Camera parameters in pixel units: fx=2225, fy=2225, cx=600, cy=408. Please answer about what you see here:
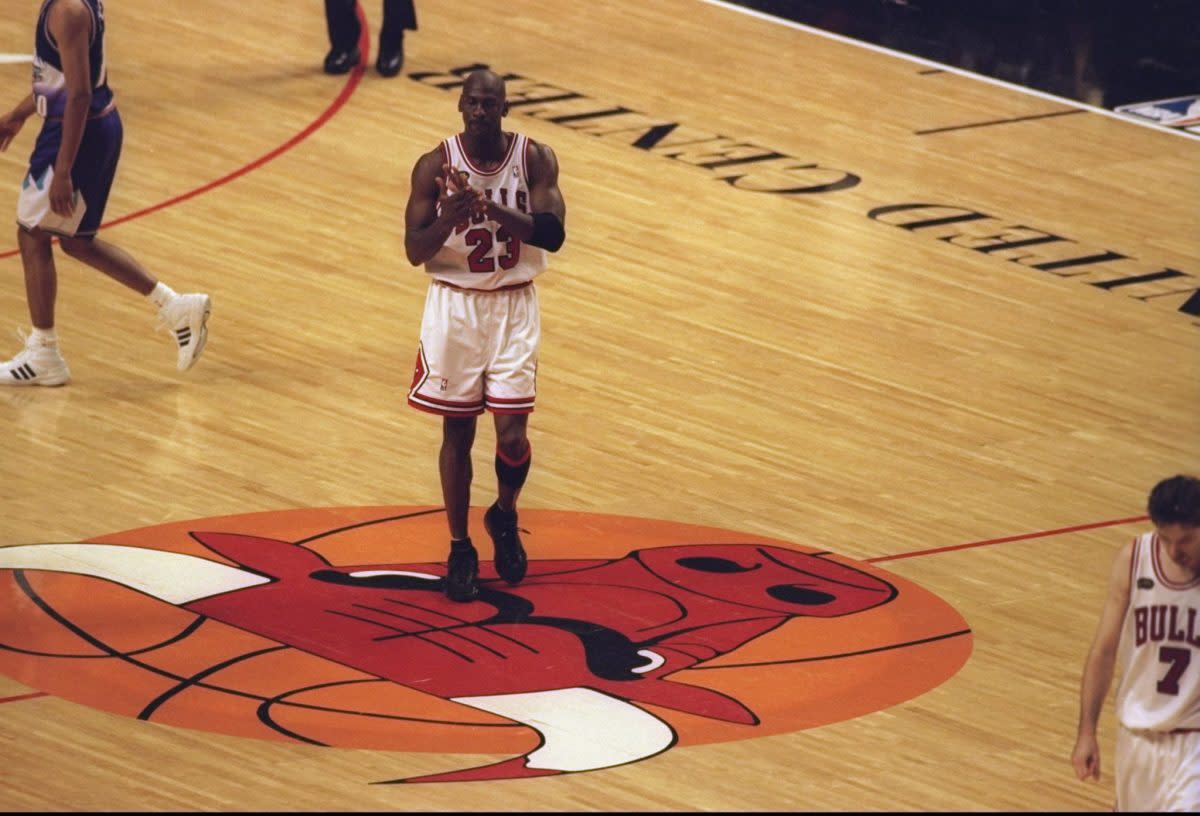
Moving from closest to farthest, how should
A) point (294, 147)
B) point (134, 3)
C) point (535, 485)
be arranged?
point (535, 485) < point (294, 147) < point (134, 3)

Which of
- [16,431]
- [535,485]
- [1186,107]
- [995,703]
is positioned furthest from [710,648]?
[1186,107]

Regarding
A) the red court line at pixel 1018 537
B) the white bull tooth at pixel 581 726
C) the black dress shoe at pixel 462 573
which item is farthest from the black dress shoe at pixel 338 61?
the white bull tooth at pixel 581 726

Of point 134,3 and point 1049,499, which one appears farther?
point 134,3

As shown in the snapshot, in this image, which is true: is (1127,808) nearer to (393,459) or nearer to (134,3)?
(393,459)

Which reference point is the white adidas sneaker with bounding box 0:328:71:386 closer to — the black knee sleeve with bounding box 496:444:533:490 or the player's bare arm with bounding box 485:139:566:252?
the black knee sleeve with bounding box 496:444:533:490

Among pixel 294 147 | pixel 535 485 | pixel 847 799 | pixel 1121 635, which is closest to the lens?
pixel 1121 635

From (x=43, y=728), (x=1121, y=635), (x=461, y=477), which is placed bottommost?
(x=43, y=728)

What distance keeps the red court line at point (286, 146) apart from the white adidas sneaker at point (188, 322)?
161 centimetres

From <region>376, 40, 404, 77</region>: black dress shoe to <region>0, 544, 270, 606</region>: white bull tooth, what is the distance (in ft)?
20.7

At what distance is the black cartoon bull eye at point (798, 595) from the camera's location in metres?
7.14

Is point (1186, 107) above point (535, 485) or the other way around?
above

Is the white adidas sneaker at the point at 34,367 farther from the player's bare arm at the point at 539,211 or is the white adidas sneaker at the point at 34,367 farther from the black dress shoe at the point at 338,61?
the black dress shoe at the point at 338,61

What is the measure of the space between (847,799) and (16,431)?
3.60m

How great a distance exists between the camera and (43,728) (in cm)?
595
